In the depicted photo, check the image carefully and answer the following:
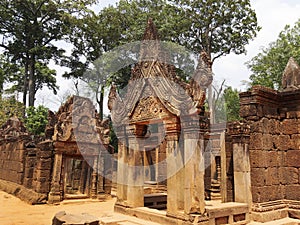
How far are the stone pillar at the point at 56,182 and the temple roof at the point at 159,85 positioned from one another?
249 inches

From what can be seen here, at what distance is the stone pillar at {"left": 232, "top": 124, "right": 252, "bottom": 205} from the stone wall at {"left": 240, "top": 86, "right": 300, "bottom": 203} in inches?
6.3

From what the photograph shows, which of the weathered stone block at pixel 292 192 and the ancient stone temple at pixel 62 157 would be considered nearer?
the weathered stone block at pixel 292 192

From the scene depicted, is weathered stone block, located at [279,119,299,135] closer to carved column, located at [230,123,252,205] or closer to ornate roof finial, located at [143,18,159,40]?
carved column, located at [230,123,252,205]

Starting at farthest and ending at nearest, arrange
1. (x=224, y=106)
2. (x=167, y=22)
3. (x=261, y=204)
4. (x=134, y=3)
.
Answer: (x=224, y=106) < (x=134, y=3) < (x=167, y=22) < (x=261, y=204)

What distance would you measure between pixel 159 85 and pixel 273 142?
154 inches

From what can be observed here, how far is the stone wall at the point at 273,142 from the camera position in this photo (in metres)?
7.97

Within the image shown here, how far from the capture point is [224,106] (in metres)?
34.2

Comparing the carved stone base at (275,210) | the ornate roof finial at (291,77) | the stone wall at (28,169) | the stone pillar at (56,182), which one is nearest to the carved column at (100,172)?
the stone pillar at (56,182)

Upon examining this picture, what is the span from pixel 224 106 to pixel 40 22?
896 inches

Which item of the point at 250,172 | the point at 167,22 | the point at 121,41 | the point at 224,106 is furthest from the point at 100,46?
the point at 250,172

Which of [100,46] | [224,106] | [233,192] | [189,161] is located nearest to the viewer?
[189,161]

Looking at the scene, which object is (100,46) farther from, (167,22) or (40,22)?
(167,22)

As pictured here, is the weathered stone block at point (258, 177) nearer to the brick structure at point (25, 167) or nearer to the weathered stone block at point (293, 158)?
the weathered stone block at point (293, 158)

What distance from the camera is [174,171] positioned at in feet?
23.0
